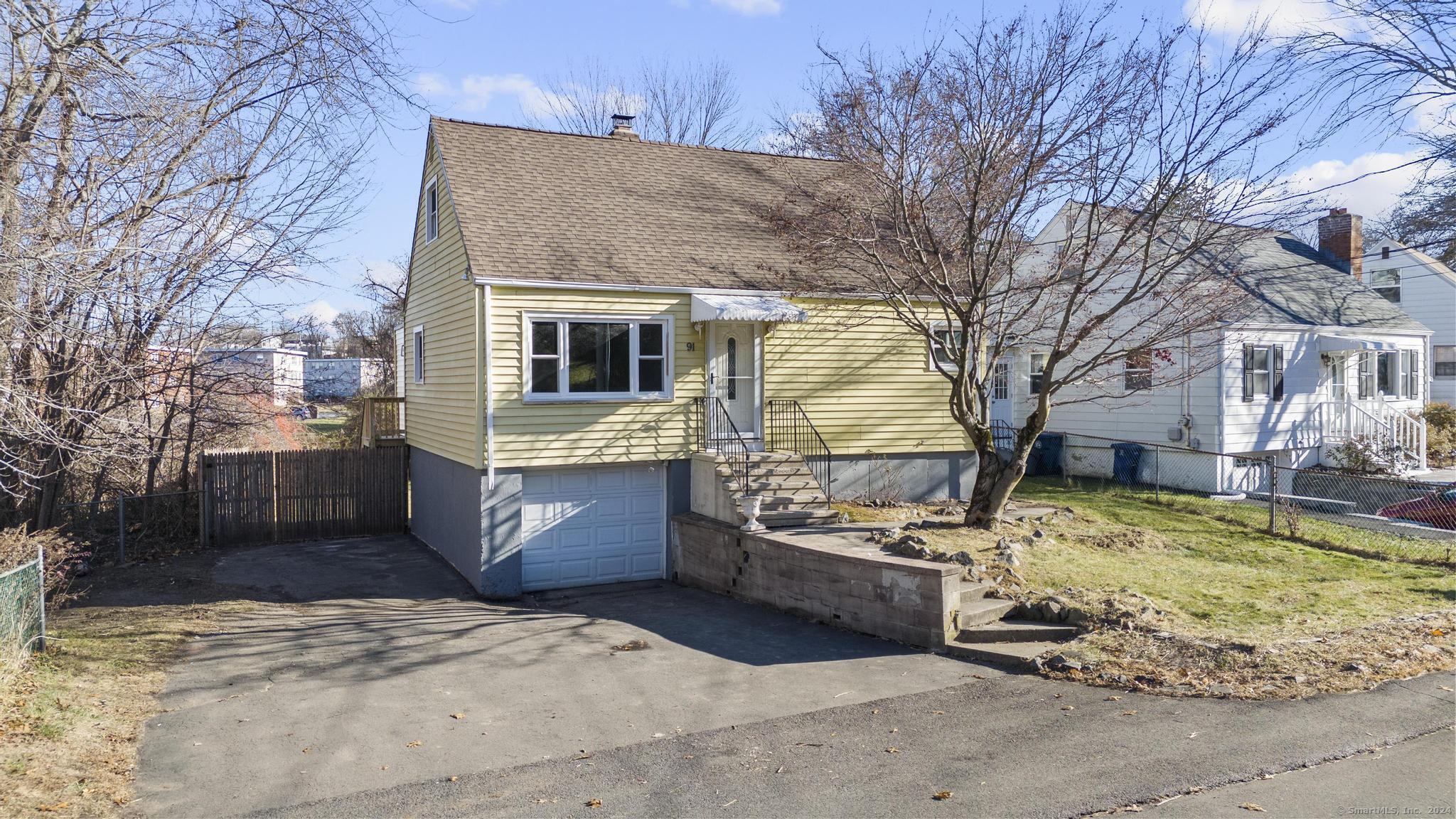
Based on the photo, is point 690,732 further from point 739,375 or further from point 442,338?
A: point 442,338

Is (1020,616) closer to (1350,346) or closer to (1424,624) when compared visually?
(1424,624)

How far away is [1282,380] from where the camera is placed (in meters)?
21.3

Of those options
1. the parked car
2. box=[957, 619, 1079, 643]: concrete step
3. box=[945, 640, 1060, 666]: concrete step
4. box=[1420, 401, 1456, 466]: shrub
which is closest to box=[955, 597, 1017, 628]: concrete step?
box=[957, 619, 1079, 643]: concrete step

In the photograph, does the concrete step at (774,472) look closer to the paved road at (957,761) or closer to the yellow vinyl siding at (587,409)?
the yellow vinyl siding at (587,409)

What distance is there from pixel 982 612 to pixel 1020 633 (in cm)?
51

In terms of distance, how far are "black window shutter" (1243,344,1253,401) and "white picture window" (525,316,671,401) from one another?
13.8 metres

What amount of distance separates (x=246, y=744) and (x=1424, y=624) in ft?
38.5

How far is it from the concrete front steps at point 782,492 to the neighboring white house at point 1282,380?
26.6 feet

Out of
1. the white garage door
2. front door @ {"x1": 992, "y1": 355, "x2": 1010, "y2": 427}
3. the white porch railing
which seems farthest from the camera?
front door @ {"x1": 992, "y1": 355, "x2": 1010, "y2": 427}

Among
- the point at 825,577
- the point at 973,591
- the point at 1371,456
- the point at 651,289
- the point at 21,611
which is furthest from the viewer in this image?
the point at 1371,456

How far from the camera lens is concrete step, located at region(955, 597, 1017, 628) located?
34.1 feet

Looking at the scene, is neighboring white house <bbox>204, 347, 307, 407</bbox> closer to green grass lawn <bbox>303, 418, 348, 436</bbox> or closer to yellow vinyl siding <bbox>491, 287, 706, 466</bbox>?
yellow vinyl siding <bbox>491, 287, 706, 466</bbox>

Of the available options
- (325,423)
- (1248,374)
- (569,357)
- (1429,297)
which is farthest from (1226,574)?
(325,423)

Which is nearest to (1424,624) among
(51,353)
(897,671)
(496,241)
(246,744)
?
(897,671)
